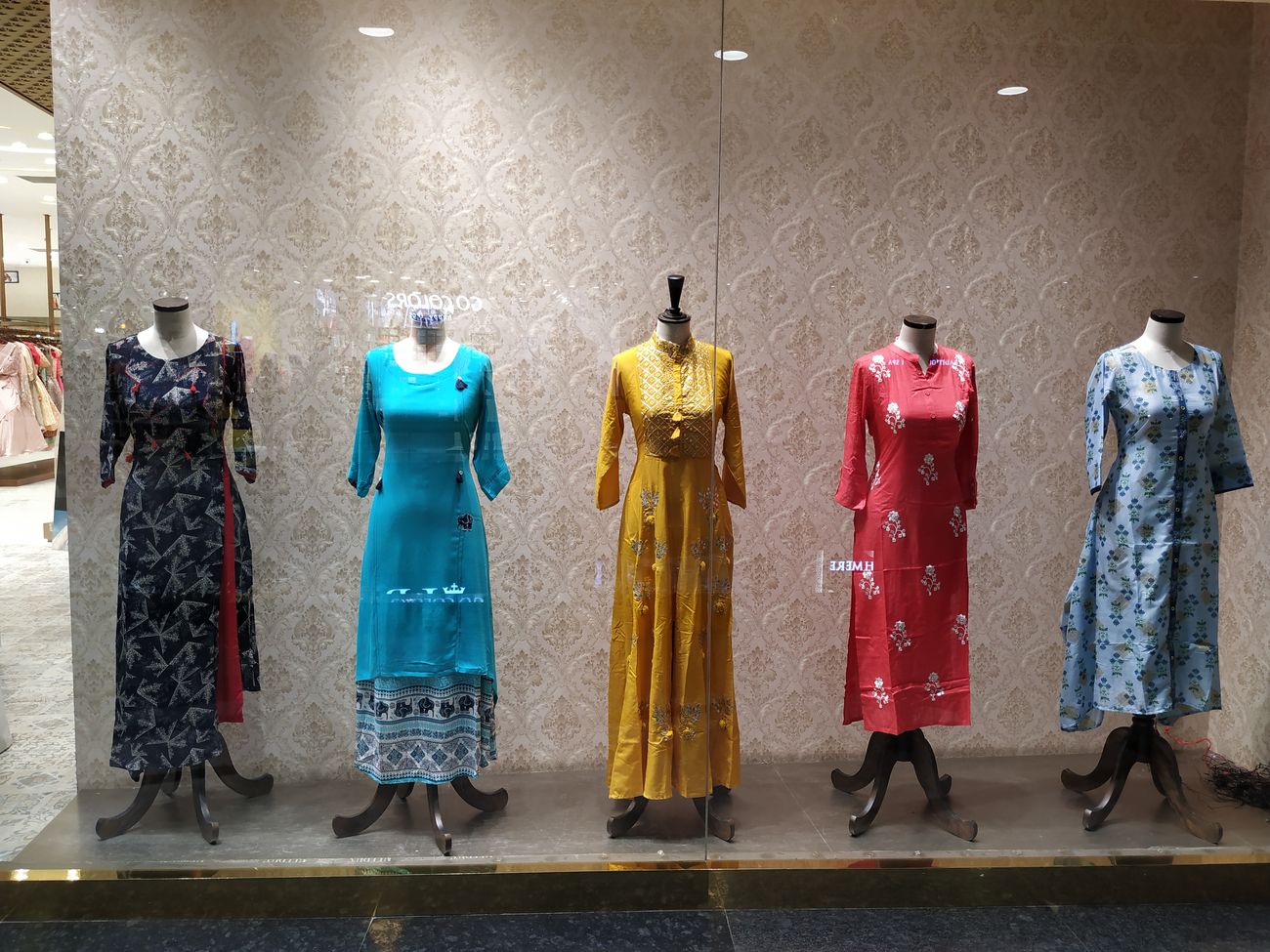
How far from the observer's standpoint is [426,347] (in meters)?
2.53

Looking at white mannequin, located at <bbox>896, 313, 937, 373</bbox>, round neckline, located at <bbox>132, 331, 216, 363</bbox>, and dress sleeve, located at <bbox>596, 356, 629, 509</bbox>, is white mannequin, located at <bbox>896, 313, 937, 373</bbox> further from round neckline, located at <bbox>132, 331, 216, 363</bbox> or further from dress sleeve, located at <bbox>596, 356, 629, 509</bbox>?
round neckline, located at <bbox>132, 331, 216, 363</bbox>

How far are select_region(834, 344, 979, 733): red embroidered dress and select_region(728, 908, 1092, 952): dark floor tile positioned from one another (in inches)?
19.6

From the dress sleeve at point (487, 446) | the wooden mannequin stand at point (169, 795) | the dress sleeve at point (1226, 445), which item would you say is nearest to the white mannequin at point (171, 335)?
the dress sleeve at point (487, 446)

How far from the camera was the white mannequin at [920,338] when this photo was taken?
2.60 meters

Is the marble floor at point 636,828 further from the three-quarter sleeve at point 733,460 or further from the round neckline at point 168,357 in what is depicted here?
the round neckline at point 168,357

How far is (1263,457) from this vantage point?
106 inches

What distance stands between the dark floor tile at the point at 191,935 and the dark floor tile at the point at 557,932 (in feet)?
0.32

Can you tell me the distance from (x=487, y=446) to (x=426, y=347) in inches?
12.5

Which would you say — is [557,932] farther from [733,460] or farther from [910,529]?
[910,529]

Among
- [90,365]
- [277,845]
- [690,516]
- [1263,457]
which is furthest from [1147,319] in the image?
[90,365]

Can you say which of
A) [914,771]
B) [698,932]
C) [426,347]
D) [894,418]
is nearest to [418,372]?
[426,347]

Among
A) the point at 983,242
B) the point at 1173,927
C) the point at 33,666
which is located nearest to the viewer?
the point at 1173,927

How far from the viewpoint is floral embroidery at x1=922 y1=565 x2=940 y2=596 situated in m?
2.61

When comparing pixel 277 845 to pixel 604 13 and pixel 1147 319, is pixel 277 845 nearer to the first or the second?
pixel 604 13
